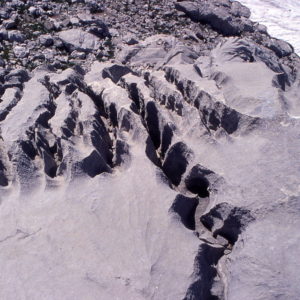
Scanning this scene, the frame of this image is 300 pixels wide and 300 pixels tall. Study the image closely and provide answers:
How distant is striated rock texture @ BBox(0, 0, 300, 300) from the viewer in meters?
2.22

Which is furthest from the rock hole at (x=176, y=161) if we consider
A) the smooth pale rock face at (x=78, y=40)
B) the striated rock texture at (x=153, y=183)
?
the smooth pale rock face at (x=78, y=40)

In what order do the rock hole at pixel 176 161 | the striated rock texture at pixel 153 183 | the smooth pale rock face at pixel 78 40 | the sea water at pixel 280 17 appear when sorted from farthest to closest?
the sea water at pixel 280 17 < the smooth pale rock face at pixel 78 40 < the rock hole at pixel 176 161 < the striated rock texture at pixel 153 183

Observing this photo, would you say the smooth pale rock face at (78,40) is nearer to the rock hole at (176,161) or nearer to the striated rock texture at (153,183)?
the striated rock texture at (153,183)

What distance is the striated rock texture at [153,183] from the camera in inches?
87.4

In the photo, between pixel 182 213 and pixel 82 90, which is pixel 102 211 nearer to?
pixel 182 213

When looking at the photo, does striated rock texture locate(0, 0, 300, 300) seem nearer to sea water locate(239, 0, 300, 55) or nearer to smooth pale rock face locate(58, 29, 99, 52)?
smooth pale rock face locate(58, 29, 99, 52)

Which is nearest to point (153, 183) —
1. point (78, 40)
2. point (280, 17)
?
point (78, 40)

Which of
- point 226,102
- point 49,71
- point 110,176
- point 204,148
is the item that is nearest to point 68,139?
point 110,176

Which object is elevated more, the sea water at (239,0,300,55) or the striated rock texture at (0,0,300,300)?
the striated rock texture at (0,0,300,300)

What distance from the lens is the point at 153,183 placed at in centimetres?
269

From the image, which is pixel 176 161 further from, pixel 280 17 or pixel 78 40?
pixel 280 17

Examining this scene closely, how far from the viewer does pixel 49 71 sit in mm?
4699

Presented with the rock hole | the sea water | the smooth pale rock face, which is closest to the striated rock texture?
the rock hole

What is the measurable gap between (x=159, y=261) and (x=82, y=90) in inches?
91.0
